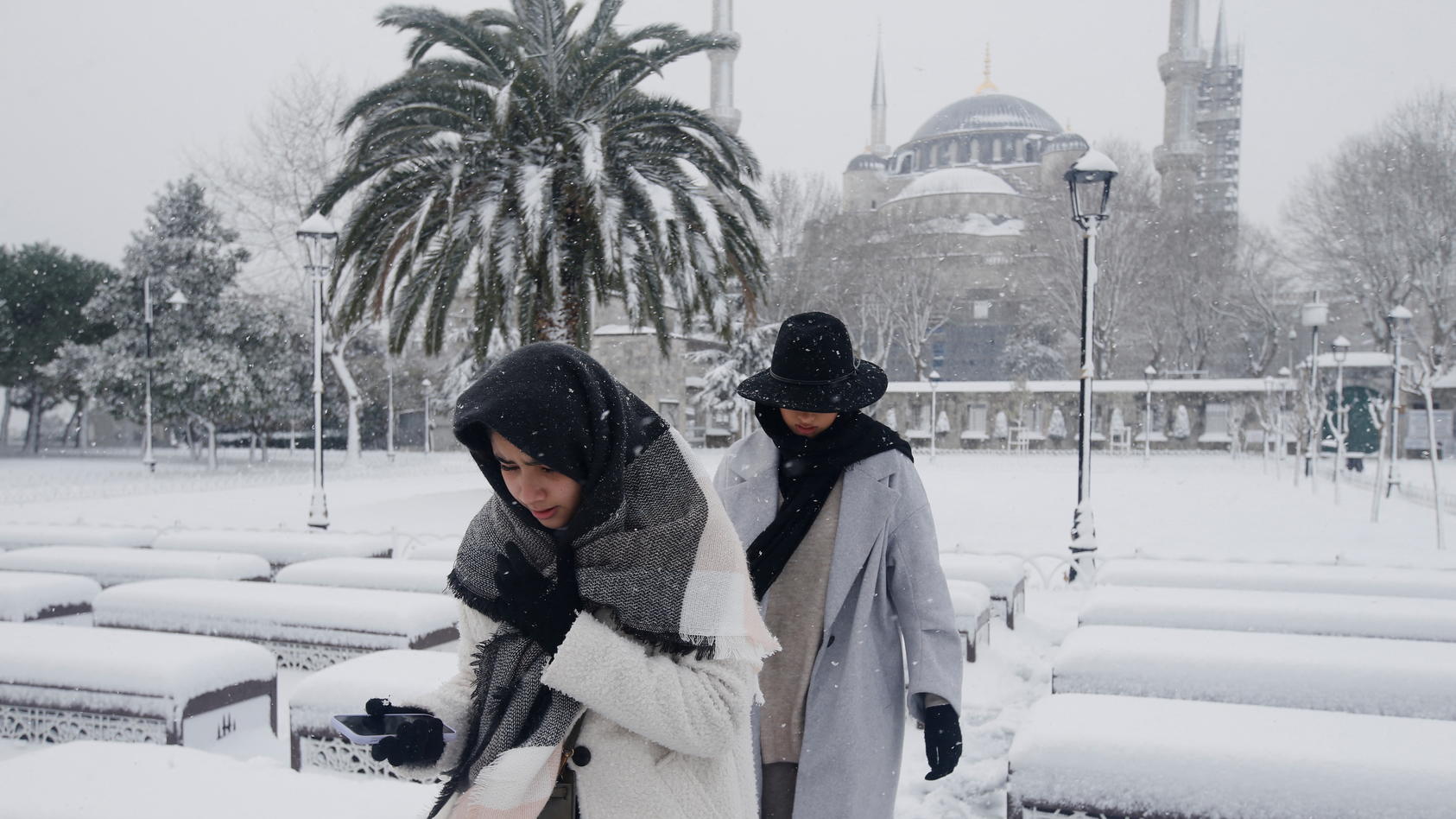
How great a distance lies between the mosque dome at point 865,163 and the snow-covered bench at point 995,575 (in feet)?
245

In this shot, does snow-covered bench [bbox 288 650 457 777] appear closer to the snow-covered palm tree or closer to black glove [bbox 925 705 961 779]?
black glove [bbox 925 705 961 779]

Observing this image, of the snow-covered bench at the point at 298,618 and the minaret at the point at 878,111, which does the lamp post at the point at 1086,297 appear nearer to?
the snow-covered bench at the point at 298,618

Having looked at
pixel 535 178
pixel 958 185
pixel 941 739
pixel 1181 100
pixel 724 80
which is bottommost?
pixel 941 739

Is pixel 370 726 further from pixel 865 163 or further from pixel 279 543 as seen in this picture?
pixel 865 163

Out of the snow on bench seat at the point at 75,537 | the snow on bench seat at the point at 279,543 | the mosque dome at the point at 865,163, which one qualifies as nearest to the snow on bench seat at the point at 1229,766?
the snow on bench seat at the point at 279,543

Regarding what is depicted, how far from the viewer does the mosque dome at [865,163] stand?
79125mm

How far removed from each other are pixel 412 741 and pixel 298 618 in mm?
5018

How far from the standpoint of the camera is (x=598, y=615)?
62.6 inches

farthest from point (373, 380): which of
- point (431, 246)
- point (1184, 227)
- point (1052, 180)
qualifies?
point (1052, 180)

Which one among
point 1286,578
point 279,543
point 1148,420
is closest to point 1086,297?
point 1286,578

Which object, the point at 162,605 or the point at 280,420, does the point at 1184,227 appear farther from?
the point at 162,605

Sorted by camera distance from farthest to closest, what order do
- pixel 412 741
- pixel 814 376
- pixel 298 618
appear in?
pixel 298 618, pixel 814 376, pixel 412 741

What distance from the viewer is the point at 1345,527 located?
46.2 feet

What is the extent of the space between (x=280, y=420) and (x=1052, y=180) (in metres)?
53.2
